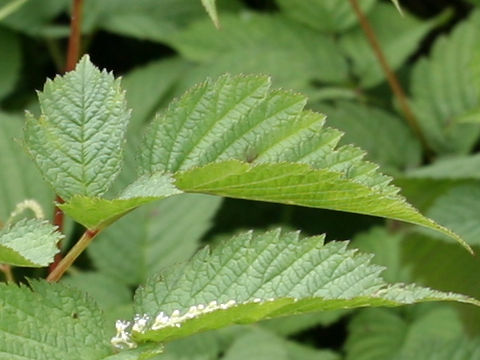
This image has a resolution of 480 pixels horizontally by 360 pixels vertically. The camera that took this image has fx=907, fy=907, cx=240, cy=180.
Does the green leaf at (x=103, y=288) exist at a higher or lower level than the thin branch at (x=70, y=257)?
lower

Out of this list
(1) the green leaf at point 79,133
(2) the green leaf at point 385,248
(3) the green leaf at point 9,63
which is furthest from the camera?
(3) the green leaf at point 9,63

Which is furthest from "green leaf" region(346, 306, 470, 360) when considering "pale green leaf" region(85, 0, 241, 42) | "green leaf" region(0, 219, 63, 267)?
"green leaf" region(0, 219, 63, 267)

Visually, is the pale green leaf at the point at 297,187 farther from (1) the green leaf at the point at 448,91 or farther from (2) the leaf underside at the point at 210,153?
(1) the green leaf at the point at 448,91

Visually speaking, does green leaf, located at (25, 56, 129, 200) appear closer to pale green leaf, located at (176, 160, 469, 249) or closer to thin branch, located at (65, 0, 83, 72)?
pale green leaf, located at (176, 160, 469, 249)

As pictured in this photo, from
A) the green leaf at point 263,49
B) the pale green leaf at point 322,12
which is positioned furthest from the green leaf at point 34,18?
the pale green leaf at point 322,12

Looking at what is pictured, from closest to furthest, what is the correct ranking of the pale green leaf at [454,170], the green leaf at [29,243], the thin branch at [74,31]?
the green leaf at [29,243]
the thin branch at [74,31]
the pale green leaf at [454,170]

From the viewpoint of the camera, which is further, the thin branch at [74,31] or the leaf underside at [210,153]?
the thin branch at [74,31]

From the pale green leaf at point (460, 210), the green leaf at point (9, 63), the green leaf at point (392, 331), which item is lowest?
the green leaf at point (392, 331)
